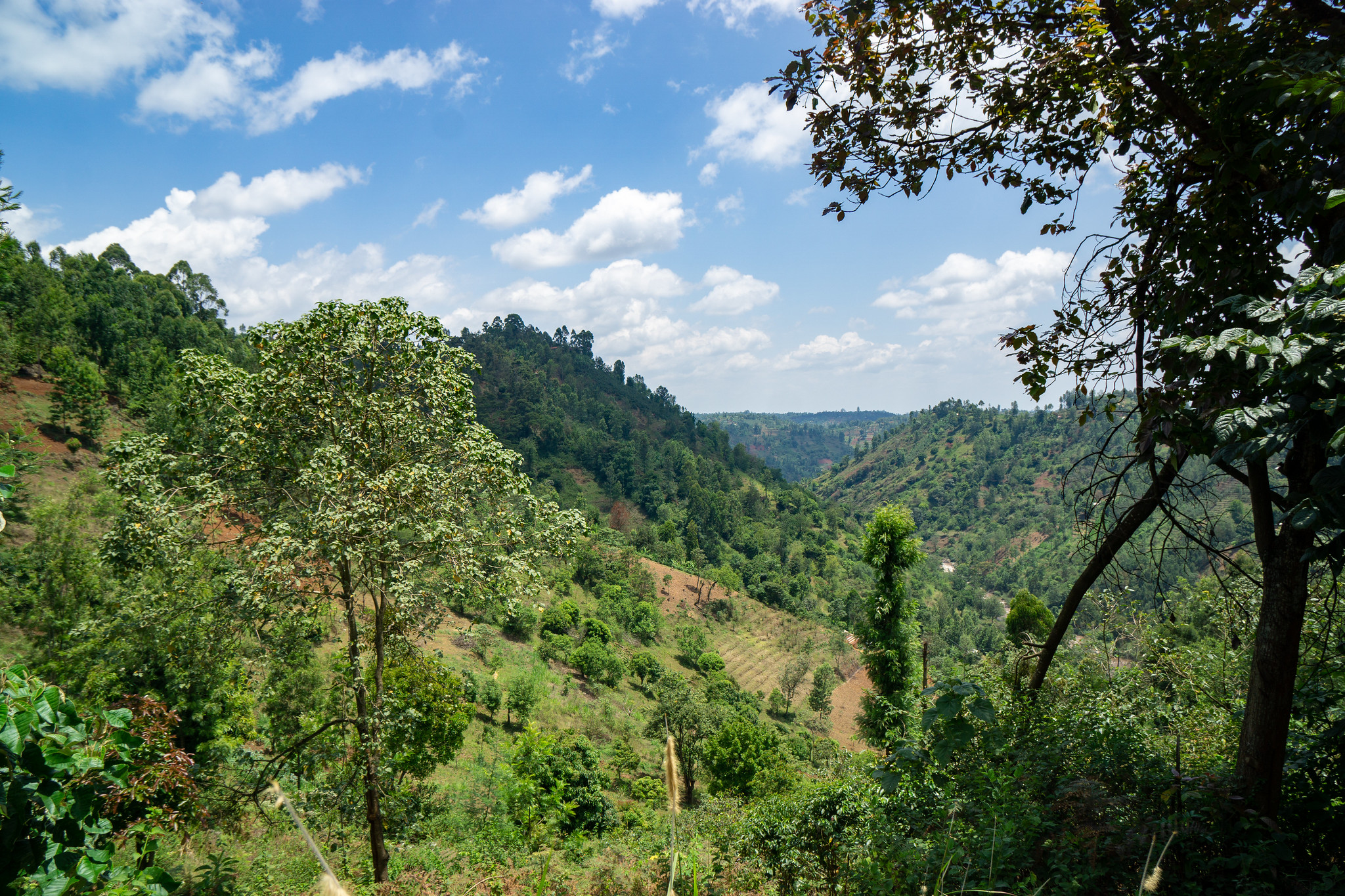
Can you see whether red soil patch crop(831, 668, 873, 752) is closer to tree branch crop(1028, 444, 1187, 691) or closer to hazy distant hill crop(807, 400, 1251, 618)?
hazy distant hill crop(807, 400, 1251, 618)

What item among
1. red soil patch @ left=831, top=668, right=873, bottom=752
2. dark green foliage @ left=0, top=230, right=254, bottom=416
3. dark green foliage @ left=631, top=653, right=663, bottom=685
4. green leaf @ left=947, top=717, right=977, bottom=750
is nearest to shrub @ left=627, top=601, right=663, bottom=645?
dark green foliage @ left=631, top=653, right=663, bottom=685

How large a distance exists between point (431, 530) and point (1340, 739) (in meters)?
7.40

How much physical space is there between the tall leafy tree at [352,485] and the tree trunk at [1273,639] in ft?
21.0

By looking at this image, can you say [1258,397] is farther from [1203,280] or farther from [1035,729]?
[1035,729]

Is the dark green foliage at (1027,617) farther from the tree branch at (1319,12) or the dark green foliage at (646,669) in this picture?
the tree branch at (1319,12)

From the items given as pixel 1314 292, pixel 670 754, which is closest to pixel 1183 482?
pixel 1314 292

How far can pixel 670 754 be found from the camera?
1.40m

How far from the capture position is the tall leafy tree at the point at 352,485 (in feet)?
21.9

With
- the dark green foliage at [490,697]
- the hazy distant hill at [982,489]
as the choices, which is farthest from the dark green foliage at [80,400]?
the hazy distant hill at [982,489]

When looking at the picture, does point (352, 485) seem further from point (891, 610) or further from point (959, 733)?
point (891, 610)

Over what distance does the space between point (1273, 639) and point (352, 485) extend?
25.8 feet

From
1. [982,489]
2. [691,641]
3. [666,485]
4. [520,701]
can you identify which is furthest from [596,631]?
[982,489]

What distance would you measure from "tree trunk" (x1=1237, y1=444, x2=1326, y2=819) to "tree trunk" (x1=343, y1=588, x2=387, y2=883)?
311 inches

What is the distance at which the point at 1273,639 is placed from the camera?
3389 mm
